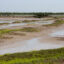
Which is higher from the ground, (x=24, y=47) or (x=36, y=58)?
(x=36, y=58)

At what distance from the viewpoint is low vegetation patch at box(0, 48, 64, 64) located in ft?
37.9

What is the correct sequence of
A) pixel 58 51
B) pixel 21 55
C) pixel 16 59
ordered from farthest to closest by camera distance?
pixel 58 51, pixel 21 55, pixel 16 59

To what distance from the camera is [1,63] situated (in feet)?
37.5

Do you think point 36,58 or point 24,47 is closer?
point 36,58

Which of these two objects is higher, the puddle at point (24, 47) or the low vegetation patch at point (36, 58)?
the low vegetation patch at point (36, 58)

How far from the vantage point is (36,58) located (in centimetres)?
1248

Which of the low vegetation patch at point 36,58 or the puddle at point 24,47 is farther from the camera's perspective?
the puddle at point 24,47

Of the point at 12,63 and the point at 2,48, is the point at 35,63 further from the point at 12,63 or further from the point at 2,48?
the point at 2,48

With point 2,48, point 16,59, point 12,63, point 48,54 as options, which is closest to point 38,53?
point 48,54

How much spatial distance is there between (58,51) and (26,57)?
2789mm

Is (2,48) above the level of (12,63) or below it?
below

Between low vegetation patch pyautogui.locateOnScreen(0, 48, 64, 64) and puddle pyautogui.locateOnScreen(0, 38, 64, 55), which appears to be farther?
puddle pyautogui.locateOnScreen(0, 38, 64, 55)

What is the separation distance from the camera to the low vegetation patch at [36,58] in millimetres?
11547

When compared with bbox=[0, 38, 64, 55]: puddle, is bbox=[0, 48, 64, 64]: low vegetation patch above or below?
Answer: above
